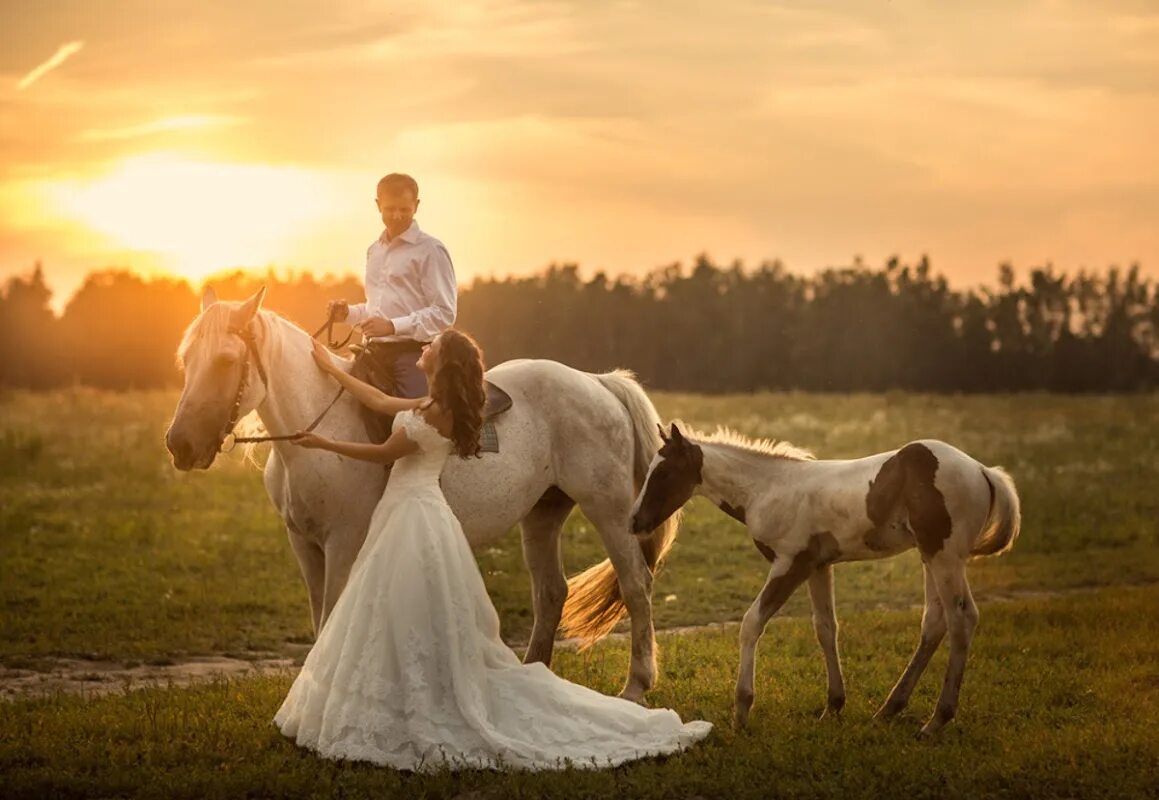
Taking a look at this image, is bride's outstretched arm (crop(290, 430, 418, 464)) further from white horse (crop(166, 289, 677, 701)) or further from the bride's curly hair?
white horse (crop(166, 289, 677, 701))

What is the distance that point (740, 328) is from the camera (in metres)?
83.6

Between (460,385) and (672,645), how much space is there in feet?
15.6

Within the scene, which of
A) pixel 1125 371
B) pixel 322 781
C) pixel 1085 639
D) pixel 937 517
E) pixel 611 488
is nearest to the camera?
pixel 322 781

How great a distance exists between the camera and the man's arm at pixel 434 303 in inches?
334

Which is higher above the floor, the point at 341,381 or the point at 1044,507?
the point at 341,381

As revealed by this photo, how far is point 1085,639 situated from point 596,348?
68.4 meters

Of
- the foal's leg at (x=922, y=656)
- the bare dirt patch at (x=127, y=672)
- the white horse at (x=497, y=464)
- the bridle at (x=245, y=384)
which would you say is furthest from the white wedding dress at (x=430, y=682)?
the bare dirt patch at (x=127, y=672)

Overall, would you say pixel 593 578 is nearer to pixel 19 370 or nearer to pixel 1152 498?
pixel 1152 498

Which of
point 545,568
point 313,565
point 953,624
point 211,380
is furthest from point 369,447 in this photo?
point 953,624

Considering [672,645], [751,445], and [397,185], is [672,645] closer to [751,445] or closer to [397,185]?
[751,445]

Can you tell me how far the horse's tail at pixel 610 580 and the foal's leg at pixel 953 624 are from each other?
2.10 m

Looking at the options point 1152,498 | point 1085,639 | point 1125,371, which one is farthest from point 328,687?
point 1125,371

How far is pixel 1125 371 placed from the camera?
3145 inches

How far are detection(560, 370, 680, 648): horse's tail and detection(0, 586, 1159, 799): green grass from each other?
0.49m
